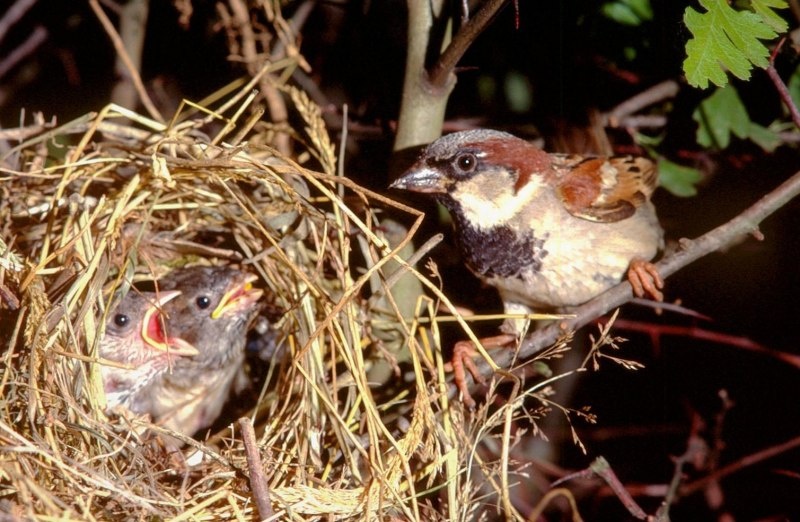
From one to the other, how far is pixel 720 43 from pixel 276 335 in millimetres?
1718

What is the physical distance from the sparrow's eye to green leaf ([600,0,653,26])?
0.73 m

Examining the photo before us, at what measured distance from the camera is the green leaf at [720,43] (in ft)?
6.04

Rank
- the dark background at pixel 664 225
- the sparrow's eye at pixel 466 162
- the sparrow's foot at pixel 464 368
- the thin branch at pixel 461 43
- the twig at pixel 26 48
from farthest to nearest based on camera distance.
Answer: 1. the twig at pixel 26 48
2. the dark background at pixel 664 225
3. the sparrow's eye at pixel 466 162
4. the sparrow's foot at pixel 464 368
5. the thin branch at pixel 461 43

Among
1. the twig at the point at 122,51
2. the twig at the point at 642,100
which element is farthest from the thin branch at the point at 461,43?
the twig at the point at 122,51

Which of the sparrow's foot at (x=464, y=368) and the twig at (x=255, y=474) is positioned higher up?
the twig at (x=255, y=474)

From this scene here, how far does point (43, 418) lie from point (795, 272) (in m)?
2.60

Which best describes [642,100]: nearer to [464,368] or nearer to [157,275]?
[464,368]

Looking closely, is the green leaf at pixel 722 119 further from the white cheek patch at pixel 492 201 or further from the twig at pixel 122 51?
the twig at pixel 122 51

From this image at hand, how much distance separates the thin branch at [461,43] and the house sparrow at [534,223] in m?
0.17

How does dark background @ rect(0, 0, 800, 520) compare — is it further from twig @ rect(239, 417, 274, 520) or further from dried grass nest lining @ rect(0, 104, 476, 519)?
twig @ rect(239, 417, 274, 520)

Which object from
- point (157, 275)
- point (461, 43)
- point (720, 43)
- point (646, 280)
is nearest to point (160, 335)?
point (157, 275)

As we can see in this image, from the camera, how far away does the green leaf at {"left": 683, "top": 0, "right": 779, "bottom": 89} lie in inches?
72.5

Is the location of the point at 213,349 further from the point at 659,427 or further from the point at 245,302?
the point at 659,427

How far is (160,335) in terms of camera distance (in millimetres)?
2816
